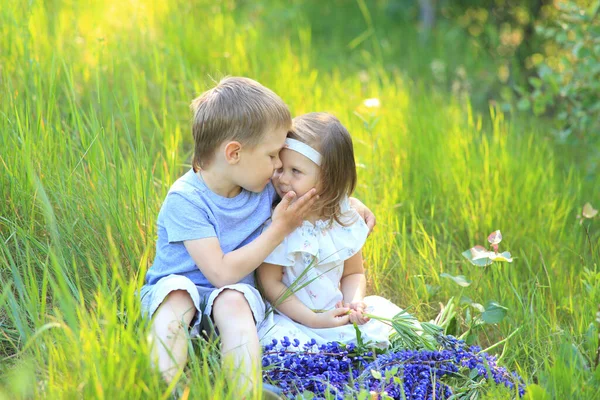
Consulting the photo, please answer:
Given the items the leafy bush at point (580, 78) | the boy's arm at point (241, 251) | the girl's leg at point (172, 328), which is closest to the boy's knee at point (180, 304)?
the girl's leg at point (172, 328)

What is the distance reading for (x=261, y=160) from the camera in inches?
97.3

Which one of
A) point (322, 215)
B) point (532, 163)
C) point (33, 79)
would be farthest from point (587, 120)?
point (33, 79)

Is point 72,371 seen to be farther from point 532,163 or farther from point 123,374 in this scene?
point 532,163

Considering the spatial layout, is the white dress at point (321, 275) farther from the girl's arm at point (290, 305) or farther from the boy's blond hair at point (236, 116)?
the boy's blond hair at point (236, 116)

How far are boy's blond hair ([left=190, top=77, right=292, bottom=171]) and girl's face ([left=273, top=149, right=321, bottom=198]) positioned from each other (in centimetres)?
11

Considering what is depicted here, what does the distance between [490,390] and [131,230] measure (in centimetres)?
139

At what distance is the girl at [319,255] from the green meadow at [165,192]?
29 cm

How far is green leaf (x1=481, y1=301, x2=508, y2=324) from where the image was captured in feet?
8.27

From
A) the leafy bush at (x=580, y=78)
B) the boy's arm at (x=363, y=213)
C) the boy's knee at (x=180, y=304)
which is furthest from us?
the leafy bush at (x=580, y=78)

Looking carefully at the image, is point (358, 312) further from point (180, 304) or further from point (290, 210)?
point (180, 304)

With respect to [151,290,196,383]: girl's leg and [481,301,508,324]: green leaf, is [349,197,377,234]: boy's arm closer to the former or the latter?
[481,301,508,324]: green leaf

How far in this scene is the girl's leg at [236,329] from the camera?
7.29 ft

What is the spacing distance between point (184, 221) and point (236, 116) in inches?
16.0

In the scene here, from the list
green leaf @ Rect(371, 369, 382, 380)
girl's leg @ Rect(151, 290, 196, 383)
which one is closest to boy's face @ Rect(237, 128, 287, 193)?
Result: girl's leg @ Rect(151, 290, 196, 383)
